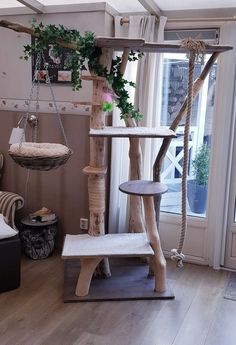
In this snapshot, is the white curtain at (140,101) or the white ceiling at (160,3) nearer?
the white ceiling at (160,3)

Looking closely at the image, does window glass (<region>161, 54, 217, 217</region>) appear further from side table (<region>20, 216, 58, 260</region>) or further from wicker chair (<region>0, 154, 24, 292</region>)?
wicker chair (<region>0, 154, 24, 292</region>)

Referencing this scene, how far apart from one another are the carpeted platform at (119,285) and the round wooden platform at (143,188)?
0.79 m

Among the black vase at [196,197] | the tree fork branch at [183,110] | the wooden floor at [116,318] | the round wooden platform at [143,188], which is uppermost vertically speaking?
the tree fork branch at [183,110]

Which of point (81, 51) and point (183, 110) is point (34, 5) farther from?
point (183, 110)

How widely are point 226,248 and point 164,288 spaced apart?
0.83 m

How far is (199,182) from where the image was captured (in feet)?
11.3

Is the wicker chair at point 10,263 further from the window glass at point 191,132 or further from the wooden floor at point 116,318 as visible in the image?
the window glass at point 191,132

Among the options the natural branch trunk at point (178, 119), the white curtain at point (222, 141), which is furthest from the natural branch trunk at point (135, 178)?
the white curtain at point (222, 141)

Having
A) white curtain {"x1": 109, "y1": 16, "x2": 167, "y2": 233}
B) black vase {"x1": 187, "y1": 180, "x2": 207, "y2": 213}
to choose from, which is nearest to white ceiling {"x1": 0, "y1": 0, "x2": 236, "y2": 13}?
white curtain {"x1": 109, "y1": 16, "x2": 167, "y2": 233}

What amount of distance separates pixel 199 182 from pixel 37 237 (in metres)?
1.57

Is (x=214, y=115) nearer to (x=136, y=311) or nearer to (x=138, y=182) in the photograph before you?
(x=138, y=182)

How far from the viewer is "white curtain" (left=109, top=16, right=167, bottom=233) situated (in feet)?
10.3

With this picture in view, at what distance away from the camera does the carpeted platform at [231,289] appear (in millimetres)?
2879

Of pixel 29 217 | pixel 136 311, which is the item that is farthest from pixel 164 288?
pixel 29 217
